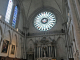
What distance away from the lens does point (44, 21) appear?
61.2 feet

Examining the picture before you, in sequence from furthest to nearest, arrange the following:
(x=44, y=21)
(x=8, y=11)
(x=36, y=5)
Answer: (x=44, y=21), (x=36, y=5), (x=8, y=11)

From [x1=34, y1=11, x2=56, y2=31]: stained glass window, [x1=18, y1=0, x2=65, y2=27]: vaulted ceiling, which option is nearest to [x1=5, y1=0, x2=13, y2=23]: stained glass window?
[x1=18, y1=0, x2=65, y2=27]: vaulted ceiling

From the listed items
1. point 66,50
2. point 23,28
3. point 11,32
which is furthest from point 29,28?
point 66,50

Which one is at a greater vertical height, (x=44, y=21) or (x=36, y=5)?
(x=36, y=5)

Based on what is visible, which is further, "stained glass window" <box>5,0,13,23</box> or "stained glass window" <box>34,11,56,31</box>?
"stained glass window" <box>34,11,56,31</box>

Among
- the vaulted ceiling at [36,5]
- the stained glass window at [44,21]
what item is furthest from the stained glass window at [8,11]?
the stained glass window at [44,21]

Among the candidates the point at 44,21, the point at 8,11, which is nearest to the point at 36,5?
the point at 44,21

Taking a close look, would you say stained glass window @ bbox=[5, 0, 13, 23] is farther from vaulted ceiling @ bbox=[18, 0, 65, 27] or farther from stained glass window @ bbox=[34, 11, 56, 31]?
stained glass window @ bbox=[34, 11, 56, 31]

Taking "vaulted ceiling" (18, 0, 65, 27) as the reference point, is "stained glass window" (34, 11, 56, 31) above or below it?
below

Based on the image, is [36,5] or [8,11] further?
[36,5]

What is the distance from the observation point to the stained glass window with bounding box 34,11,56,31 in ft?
59.2

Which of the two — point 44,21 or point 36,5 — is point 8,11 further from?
point 44,21

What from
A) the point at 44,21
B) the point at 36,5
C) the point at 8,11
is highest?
the point at 36,5

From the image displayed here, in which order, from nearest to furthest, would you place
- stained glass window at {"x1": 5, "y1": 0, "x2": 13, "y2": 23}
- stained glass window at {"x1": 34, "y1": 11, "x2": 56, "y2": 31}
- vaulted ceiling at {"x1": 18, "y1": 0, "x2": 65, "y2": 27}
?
stained glass window at {"x1": 5, "y1": 0, "x2": 13, "y2": 23} < vaulted ceiling at {"x1": 18, "y1": 0, "x2": 65, "y2": 27} < stained glass window at {"x1": 34, "y1": 11, "x2": 56, "y2": 31}
